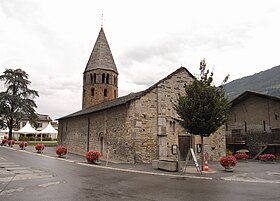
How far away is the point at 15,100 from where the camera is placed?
41906mm

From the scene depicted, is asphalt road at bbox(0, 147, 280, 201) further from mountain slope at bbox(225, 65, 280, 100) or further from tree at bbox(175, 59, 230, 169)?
mountain slope at bbox(225, 65, 280, 100)

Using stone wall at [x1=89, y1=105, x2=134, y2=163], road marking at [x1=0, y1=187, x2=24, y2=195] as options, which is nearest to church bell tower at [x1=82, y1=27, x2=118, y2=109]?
stone wall at [x1=89, y1=105, x2=134, y2=163]

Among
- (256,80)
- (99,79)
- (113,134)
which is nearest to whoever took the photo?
(113,134)

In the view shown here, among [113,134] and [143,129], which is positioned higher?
[143,129]

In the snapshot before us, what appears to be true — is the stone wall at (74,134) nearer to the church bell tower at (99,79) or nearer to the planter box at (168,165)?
the church bell tower at (99,79)

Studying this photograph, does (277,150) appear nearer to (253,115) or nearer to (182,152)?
(253,115)

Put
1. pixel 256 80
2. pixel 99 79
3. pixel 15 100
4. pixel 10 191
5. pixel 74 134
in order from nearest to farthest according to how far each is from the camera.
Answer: pixel 10 191 < pixel 74 134 < pixel 99 79 < pixel 15 100 < pixel 256 80

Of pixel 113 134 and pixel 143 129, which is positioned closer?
pixel 143 129

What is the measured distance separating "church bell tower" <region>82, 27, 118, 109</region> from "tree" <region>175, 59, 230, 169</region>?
62.0 feet

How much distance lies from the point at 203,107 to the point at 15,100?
36326 millimetres

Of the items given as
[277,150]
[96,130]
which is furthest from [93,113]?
[277,150]

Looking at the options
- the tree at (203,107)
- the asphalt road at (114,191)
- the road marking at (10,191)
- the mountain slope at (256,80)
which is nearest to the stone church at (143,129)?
the tree at (203,107)

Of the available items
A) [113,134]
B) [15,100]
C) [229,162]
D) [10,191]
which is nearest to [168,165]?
[229,162]

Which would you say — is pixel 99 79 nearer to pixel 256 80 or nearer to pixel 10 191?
pixel 10 191
